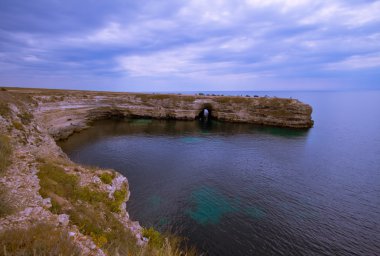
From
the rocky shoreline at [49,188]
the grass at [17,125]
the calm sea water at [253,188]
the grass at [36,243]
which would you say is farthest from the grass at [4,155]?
the calm sea water at [253,188]

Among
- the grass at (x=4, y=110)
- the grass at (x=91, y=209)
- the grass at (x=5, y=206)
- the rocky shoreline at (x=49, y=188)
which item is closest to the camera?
the grass at (x=5, y=206)

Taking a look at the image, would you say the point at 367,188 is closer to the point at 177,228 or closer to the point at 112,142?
the point at 177,228

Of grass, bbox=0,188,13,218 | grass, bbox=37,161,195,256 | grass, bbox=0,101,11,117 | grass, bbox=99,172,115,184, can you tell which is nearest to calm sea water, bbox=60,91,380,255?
grass, bbox=99,172,115,184

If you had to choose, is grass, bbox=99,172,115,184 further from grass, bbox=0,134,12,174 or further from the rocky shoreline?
grass, bbox=0,134,12,174

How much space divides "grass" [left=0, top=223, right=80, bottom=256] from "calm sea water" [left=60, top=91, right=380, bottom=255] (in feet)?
39.8

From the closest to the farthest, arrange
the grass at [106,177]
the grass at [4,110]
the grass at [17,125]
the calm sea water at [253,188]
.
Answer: the grass at [106,177]
the calm sea water at [253,188]
the grass at [17,125]
the grass at [4,110]

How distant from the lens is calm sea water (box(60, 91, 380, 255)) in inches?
655

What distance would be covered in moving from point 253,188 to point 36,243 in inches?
909

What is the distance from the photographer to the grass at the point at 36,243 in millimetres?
5152

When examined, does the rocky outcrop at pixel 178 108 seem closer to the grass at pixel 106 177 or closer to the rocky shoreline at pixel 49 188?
the rocky shoreline at pixel 49 188

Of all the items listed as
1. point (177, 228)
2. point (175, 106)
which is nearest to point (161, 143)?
point (177, 228)

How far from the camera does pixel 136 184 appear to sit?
24.2 metres

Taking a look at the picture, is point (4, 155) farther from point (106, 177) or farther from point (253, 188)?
point (253, 188)

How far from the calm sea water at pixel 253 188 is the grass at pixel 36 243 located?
12126 millimetres
